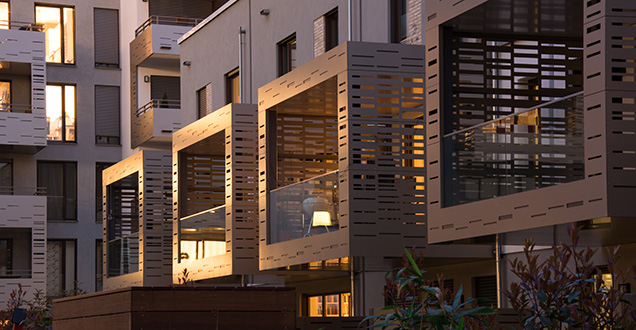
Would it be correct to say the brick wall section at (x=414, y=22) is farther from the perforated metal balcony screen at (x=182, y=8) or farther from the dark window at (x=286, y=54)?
the perforated metal balcony screen at (x=182, y=8)

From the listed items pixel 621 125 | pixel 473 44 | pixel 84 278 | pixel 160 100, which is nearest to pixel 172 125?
pixel 160 100

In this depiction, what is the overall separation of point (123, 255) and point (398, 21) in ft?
49.3

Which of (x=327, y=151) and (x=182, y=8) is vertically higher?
(x=182, y=8)

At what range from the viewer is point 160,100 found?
3762cm

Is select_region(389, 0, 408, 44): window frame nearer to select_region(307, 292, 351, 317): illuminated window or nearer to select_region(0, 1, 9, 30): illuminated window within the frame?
select_region(307, 292, 351, 317): illuminated window

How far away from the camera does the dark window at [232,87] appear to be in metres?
→ 26.2

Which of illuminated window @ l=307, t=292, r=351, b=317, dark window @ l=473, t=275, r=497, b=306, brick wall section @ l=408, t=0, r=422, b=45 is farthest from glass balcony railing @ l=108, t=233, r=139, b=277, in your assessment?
brick wall section @ l=408, t=0, r=422, b=45

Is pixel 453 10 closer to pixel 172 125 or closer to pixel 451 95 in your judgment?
pixel 451 95

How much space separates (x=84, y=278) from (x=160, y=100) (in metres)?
8.46

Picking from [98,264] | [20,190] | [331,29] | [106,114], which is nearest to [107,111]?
[106,114]

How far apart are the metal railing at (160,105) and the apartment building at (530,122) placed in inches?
960

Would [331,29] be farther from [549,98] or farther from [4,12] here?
[4,12]

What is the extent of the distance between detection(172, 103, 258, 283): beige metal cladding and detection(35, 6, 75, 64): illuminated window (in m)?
18.8

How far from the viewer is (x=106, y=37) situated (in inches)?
1697
